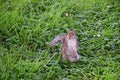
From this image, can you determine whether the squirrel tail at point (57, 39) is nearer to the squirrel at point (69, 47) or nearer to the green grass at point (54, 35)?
the squirrel at point (69, 47)

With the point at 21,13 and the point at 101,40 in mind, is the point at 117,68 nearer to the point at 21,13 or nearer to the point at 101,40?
the point at 101,40

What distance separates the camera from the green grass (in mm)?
4297

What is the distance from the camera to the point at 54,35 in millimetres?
5297

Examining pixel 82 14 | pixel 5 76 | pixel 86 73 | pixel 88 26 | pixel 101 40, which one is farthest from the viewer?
pixel 82 14

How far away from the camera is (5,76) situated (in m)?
4.04

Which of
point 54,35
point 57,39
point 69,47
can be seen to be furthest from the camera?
point 54,35

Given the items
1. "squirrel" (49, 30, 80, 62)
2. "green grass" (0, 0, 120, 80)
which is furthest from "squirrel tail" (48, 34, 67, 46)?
"green grass" (0, 0, 120, 80)

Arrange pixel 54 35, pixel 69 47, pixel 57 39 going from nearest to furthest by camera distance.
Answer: pixel 69 47 < pixel 57 39 < pixel 54 35

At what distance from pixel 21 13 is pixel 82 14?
1.20 meters

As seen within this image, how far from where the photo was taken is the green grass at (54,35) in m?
4.30

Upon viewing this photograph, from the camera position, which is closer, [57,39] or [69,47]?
[69,47]

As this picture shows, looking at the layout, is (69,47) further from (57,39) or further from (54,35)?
(54,35)

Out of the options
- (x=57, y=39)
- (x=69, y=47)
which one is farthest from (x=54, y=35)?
(x=69, y=47)

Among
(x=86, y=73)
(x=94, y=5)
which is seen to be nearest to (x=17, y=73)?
(x=86, y=73)
